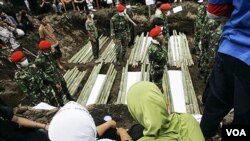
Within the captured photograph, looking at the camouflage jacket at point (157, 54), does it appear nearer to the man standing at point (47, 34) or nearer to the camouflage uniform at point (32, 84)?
the camouflage uniform at point (32, 84)

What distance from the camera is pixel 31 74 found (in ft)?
22.7

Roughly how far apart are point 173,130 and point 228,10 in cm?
113

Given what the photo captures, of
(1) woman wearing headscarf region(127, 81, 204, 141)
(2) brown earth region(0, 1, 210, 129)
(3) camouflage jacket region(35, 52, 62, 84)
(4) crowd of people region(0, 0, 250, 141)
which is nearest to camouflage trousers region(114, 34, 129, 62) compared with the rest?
(2) brown earth region(0, 1, 210, 129)

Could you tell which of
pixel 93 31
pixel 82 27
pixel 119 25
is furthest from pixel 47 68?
pixel 82 27

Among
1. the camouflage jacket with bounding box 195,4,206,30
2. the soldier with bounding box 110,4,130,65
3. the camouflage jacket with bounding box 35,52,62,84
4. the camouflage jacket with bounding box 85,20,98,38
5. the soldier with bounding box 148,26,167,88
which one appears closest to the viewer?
the soldier with bounding box 148,26,167,88

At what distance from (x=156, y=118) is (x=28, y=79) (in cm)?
503

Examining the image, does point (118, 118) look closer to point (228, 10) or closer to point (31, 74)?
point (31, 74)

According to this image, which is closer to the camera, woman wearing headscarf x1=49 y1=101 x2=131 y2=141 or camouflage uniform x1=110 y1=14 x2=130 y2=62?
woman wearing headscarf x1=49 y1=101 x2=131 y2=141

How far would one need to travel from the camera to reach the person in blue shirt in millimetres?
2521

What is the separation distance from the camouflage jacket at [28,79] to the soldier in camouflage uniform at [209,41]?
3977 mm

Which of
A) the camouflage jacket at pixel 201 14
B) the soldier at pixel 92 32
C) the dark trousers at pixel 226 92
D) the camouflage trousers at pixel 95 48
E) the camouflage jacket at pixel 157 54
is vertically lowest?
the camouflage trousers at pixel 95 48

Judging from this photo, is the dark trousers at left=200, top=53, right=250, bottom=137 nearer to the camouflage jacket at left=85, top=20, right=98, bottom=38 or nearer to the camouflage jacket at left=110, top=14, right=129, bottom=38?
the camouflage jacket at left=110, top=14, right=129, bottom=38

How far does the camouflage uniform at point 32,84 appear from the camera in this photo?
688cm

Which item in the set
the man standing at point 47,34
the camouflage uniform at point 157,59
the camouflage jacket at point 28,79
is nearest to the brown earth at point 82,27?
the man standing at point 47,34
